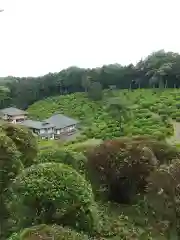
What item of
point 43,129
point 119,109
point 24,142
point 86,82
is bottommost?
point 43,129

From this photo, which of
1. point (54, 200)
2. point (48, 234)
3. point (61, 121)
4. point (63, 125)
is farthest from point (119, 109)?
point (48, 234)

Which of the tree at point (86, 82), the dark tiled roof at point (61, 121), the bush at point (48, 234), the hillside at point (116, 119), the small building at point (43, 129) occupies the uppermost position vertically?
the tree at point (86, 82)

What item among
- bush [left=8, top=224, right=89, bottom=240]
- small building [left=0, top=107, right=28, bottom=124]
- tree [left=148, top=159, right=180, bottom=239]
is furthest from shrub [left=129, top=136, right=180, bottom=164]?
small building [left=0, top=107, right=28, bottom=124]

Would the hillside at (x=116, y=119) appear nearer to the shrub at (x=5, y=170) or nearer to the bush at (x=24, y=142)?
the bush at (x=24, y=142)

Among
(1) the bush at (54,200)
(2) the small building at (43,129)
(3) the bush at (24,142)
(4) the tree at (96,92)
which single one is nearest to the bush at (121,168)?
(3) the bush at (24,142)

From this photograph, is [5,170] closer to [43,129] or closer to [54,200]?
[54,200]

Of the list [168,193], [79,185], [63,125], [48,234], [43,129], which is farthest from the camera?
[63,125]

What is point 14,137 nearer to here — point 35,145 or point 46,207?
point 35,145
